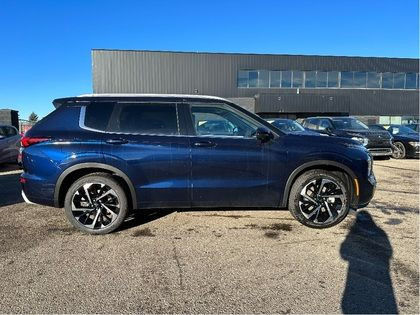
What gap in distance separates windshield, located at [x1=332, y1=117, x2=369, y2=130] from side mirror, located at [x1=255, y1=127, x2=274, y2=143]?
10195mm

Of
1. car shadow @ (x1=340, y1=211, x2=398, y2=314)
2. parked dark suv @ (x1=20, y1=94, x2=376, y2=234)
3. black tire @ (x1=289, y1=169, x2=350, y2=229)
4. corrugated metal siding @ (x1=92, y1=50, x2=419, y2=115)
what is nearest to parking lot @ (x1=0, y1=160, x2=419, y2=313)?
car shadow @ (x1=340, y1=211, x2=398, y2=314)

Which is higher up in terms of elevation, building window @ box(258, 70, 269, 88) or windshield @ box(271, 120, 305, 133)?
building window @ box(258, 70, 269, 88)

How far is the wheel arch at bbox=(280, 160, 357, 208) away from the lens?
5.06 m

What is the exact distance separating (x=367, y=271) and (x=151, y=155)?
2815 mm

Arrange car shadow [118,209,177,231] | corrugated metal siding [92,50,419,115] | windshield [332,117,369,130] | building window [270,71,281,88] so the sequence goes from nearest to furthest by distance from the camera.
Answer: car shadow [118,209,177,231]
windshield [332,117,369,130]
corrugated metal siding [92,50,419,115]
building window [270,71,281,88]

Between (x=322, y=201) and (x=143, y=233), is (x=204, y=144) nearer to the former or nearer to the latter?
(x=143, y=233)

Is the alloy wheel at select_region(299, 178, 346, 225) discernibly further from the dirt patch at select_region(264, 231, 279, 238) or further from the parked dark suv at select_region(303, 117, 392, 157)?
the parked dark suv at select_region(303, 117, 392, 157)

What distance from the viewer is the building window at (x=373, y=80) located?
142 feet

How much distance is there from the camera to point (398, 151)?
15086 millimetres

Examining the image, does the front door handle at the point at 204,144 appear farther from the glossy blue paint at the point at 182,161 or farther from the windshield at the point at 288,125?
the windshield at the point at 288,125

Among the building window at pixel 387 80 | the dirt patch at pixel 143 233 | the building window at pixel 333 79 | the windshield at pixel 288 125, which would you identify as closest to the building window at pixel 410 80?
the building window at pixel 387 80

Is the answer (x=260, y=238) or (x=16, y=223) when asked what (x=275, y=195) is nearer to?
(x=260, y=238)

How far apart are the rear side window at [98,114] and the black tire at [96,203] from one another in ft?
2.10

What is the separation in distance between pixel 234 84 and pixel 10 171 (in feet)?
105
